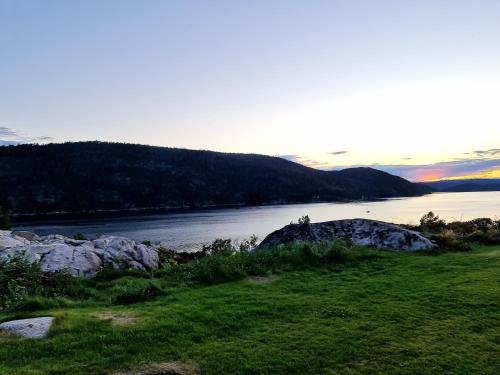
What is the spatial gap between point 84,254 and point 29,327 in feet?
31.1

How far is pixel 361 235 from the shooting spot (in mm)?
19969

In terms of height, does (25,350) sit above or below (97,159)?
below

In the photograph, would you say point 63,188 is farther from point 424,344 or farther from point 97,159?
point 424,344

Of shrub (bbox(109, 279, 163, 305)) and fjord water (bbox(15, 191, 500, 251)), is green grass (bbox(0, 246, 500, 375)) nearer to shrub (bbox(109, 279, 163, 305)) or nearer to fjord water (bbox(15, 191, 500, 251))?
shrub (bbox(109, 279, 163, 305))

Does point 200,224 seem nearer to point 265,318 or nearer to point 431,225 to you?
point 431,225

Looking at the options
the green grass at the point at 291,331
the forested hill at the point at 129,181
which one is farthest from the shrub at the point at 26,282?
the forested hill at the point at 129,181

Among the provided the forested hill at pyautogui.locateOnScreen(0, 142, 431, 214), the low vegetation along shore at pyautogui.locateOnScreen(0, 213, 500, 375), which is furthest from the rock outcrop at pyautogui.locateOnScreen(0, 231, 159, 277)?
the forested hill at pyautogui.locateOnScreen(0, 142, 431, 214)

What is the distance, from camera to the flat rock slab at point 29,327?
7.76 m

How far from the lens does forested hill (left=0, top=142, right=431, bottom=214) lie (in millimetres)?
144250

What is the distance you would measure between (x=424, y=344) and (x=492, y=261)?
9.13 meters

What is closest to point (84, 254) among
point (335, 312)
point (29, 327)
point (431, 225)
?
point (29, 327)

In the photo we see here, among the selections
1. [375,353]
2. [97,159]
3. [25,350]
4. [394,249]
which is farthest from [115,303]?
[97,159]

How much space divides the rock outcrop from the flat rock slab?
6076 millimetres

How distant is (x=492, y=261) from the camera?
14391 mm
